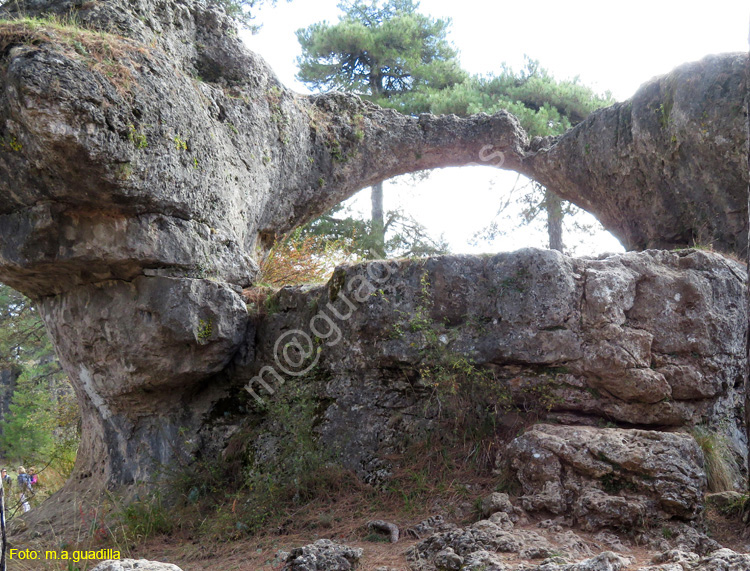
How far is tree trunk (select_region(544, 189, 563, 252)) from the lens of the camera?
1280 centimetres

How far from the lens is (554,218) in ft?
42.6

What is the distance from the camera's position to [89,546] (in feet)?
18.1

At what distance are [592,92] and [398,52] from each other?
5499mm

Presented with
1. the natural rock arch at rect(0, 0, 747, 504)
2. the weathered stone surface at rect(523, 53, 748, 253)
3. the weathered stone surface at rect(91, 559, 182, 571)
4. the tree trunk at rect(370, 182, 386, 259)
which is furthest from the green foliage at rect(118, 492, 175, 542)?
the tree trunk at rect(370, 182, 386, 259)

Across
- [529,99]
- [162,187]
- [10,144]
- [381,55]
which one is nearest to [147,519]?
[162,187]

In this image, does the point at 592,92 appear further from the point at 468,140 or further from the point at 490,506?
the point at 490,506

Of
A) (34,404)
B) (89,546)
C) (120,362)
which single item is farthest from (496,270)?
(34,404)

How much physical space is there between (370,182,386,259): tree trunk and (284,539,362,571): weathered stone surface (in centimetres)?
889

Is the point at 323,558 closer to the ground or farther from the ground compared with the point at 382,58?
closer to the ground

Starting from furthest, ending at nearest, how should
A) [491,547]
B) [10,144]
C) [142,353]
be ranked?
[142,353]
[10,144]
[491,547]

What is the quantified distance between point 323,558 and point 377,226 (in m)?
11.8

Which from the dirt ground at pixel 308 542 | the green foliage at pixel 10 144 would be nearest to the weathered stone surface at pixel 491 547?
the dirt ground at pixel 308 542

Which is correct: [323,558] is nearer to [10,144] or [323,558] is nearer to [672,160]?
[10,144]

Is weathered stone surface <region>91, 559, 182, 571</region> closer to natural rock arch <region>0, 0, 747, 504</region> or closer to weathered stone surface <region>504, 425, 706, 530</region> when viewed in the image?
weathered stone surface <region>504, 425, 706, 530</region>
